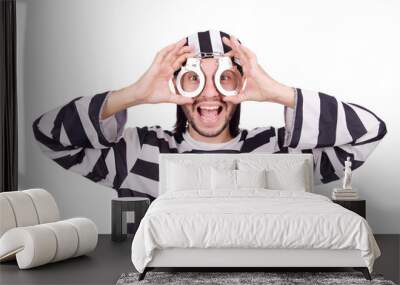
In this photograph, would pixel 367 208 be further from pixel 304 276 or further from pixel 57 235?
pixel 57 235

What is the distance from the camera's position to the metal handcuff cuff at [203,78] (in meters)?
6.84

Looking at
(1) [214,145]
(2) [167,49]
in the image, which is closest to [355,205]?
(1) [214,145]

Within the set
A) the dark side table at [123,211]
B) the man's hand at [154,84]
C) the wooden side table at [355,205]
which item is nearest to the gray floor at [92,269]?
→ the dark side table at [123,211]

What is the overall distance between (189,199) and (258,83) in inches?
78.1

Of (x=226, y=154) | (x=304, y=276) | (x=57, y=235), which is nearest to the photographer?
(x=304, y=276)

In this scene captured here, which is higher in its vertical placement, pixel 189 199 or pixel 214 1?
pixel 214 1

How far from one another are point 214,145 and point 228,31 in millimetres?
1201

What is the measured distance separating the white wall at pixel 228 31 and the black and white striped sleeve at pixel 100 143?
0.34 feet

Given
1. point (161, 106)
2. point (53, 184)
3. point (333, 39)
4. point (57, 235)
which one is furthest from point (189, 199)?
point (333, 39)

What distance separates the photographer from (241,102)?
22.7 feet

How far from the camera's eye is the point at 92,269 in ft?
17.0

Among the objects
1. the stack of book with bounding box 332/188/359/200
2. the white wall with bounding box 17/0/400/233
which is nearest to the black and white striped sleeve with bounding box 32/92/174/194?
the white wall with bounding box 17/0/400/233

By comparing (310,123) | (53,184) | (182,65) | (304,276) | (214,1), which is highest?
(214,1)

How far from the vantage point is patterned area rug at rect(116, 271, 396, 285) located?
15.3 ft
